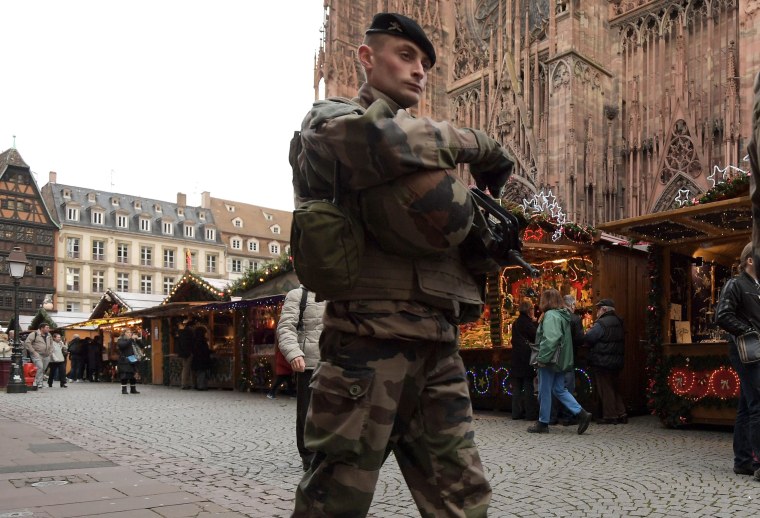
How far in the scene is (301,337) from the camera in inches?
241

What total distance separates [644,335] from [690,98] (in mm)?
13116

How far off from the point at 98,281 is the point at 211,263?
34.9 ft

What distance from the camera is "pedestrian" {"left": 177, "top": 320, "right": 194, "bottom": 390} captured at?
19266 mm

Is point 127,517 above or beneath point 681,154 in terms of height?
beneath

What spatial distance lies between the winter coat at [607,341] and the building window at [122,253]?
206 feet

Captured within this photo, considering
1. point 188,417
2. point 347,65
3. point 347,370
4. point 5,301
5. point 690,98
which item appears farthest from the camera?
point 5,301

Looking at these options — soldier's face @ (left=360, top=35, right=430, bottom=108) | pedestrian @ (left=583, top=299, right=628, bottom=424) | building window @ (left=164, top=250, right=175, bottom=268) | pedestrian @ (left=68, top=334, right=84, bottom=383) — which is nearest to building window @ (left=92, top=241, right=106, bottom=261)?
building window @ (left=164, top=250, right=175, bottom=268)

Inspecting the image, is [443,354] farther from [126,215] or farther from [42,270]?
[126,215]

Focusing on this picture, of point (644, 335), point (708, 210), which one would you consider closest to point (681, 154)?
point (644, 335)

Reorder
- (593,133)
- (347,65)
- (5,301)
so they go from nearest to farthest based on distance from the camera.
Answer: (593,133) → (347,65) → (5,301)

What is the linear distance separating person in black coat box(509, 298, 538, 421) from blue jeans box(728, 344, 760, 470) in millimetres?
4302

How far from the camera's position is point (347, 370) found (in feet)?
7.96

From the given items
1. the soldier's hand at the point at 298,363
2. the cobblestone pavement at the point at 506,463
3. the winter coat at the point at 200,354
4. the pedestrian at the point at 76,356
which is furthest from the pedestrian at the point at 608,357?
the pedestrian at the point at 76,356

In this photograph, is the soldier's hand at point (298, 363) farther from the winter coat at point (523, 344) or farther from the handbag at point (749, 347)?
the winter coat at point (523, 344)
